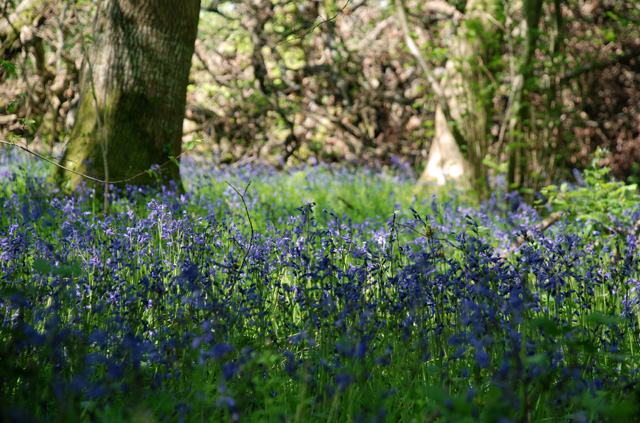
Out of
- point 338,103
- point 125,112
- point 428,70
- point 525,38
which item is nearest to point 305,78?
point 338,103

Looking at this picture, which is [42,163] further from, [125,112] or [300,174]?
[300,174]

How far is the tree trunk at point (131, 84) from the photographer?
16.2ft

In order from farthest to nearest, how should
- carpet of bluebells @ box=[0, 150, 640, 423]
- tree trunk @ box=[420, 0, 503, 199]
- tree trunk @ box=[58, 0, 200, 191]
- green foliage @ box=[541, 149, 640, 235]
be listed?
1. tree trunk @ box=[420, 0, 503, 199]
2. tree trunk @ box=[58, 0, 200, 191]
3. green foliage @ box=[541, 149, 640, 235]
4. carpet of bluebells @ box=[0, 150, 640, 423]

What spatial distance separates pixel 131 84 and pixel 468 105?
4507 mm

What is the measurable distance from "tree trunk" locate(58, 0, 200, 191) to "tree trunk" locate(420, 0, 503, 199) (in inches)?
148

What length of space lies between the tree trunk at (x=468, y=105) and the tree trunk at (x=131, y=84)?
12.3 feet

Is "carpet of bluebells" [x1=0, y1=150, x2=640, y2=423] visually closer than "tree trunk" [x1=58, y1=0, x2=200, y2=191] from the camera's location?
Yes

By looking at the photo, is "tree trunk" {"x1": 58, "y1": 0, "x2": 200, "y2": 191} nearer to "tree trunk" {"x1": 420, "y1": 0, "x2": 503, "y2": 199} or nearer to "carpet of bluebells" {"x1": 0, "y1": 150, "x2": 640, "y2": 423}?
"carpet of bluebells" {"x1": 0, "y1": 150, "x2": 640, "y2": 423}

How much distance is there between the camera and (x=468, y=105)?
7594 mm

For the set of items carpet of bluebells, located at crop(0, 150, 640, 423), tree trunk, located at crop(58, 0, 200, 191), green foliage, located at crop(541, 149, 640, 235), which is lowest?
carpet of bluebells, located at crop(0, 150, 640, 423)

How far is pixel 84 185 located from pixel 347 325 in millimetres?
3228

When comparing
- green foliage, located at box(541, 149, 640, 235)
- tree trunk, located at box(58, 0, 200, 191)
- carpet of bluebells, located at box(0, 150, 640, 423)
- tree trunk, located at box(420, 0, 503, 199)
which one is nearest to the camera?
carpet of bluebells, located at box(0, 150, 640, 423)

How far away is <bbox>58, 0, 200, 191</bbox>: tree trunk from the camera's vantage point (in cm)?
495

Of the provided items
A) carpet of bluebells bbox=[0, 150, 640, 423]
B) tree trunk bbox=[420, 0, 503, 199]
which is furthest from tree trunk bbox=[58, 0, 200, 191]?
tree trunk bbox=[420, 0, 503, 199]
